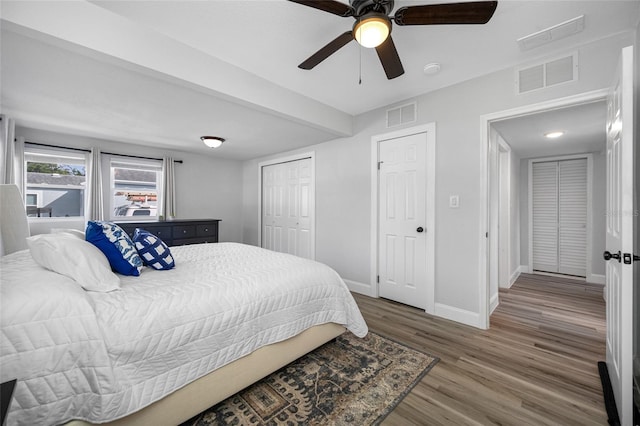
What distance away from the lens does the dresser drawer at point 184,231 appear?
433cm

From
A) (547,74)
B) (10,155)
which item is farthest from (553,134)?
(10,155)

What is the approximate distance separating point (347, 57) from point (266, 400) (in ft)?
8.64

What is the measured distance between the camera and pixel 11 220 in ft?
6.83

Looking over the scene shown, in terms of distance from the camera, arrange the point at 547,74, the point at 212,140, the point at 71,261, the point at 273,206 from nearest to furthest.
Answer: the point at 71,261, the point at 547,74, the point at 212,140, the point at 273,206

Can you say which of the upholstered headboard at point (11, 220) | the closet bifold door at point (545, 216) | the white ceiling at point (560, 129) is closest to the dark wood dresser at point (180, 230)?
the upholstered headboard at point (11, 220)

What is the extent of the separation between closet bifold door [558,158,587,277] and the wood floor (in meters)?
1.71

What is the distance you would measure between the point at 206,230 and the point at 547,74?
495cm

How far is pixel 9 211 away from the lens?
6.75ft

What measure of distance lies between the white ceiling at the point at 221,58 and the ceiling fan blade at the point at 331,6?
37 cm

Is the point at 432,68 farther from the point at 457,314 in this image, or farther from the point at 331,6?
the point at 457,314

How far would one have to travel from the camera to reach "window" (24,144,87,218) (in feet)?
12.0

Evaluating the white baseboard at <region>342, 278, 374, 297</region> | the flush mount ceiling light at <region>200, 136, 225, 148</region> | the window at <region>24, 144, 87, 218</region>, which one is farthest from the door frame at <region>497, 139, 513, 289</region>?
the window at <region>24, 144, 87, 218</region>

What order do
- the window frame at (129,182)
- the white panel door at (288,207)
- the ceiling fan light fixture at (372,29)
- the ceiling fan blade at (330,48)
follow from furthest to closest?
the white panel door at (288,207) < the window frame at (129,182) < the ceiling fan blade at (330,48) < the ceiling fan light fixture at (372,29)

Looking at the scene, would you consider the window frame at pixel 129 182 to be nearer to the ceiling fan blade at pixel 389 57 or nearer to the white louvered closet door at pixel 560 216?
the ceiling fan blade at pixel 389 57
